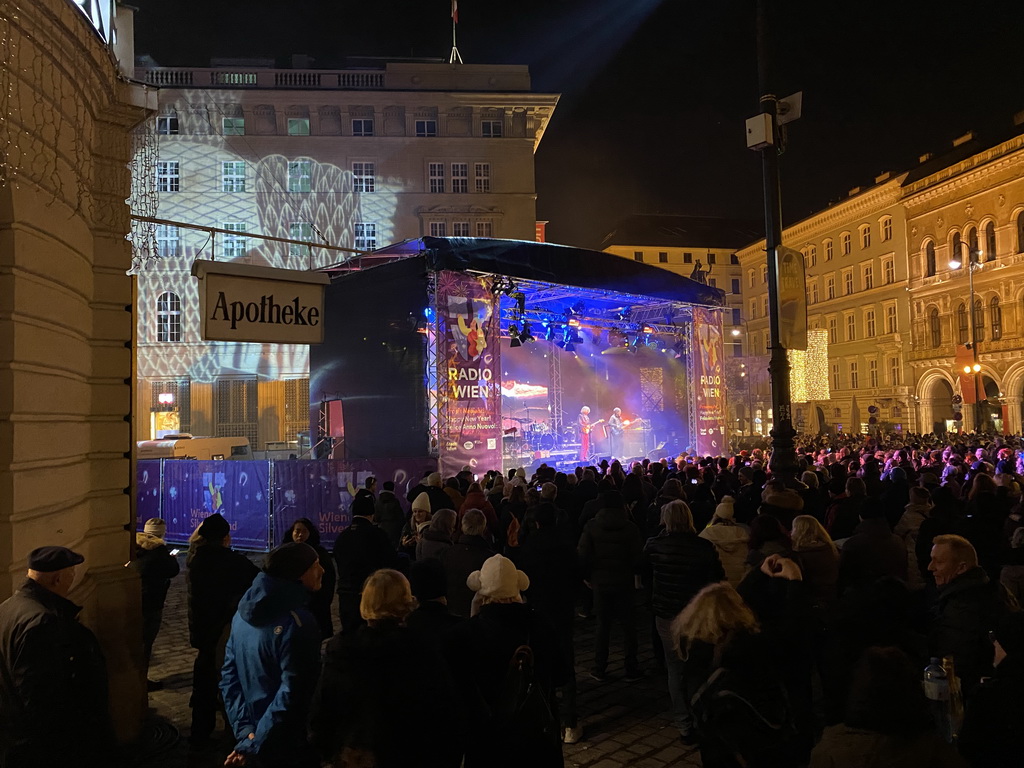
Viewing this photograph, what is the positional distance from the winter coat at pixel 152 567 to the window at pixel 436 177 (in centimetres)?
3345

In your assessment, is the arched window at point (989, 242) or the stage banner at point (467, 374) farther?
the arched window at point (989, 242)

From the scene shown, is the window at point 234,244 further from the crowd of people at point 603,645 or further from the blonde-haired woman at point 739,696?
the blonde-haired woman at point 739,696

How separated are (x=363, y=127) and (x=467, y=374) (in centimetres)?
2696

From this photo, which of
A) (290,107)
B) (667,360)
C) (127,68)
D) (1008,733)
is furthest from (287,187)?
(1008,733)

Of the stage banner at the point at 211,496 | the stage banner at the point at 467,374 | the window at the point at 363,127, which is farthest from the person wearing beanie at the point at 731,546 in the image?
the window at the point at 363,127

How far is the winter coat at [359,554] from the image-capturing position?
612 cm

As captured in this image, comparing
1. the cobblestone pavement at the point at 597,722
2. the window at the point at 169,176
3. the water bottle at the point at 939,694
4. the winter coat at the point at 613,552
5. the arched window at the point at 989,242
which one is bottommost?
the cobblestone pavement at the point at 597,722

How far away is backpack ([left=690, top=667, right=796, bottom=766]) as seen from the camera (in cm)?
271

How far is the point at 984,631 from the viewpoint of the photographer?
3.93 m

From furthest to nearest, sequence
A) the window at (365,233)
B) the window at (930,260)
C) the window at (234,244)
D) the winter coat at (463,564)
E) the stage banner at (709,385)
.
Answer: the window at (930,260) → the window at (365,233) → the window at (234,244) → the stage banner at (709,385) → the winter coat at (463,564)

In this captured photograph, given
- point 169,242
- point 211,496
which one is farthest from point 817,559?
point 169,242

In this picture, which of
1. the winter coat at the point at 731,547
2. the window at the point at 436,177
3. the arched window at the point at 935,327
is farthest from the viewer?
the arched window at the point at 935,327

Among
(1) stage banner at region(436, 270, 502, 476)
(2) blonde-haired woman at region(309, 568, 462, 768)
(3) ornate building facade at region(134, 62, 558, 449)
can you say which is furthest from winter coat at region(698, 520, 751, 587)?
(3) ornate building facade at region(134, 62, 558, 449)

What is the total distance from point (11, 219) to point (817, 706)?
6586 mm
